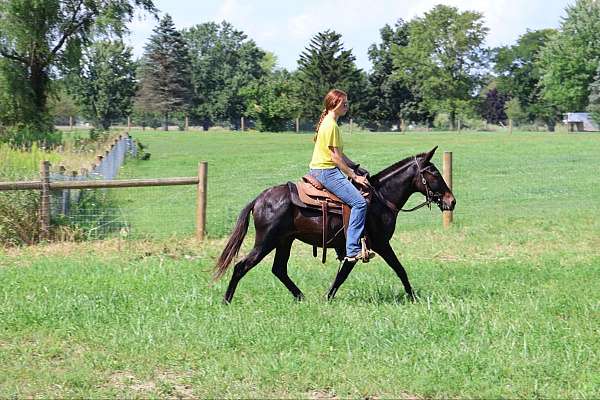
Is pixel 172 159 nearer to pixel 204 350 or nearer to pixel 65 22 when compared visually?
pixel 65 22

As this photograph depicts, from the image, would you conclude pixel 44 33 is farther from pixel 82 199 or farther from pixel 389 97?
pixel 389 97

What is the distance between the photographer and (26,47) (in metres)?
33.5

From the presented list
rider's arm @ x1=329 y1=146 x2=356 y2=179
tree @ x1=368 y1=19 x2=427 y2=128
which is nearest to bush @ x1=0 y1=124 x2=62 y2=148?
rider's arm @ x1=329 y1=146 x2=356 y2=179

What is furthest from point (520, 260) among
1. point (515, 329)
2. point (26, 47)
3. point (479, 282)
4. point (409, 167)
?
point (26, 47)

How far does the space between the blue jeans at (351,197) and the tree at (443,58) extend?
85.8 metres

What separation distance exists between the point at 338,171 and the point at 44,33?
95.1 ft

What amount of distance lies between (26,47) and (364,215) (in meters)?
28.7

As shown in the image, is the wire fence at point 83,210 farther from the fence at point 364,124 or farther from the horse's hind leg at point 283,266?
the fence at point 364,124

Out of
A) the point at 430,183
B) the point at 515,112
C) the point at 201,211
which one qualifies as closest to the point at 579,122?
the point at 515,112

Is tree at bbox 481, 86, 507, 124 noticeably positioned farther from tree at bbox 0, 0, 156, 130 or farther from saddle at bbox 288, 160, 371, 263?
saddle at bbox 288, 160, 371, 263

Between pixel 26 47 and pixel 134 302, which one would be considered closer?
pixel 134 302

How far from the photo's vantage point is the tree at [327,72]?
84.4 m

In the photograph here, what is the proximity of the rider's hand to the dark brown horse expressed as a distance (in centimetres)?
24

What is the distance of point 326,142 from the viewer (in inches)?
338
